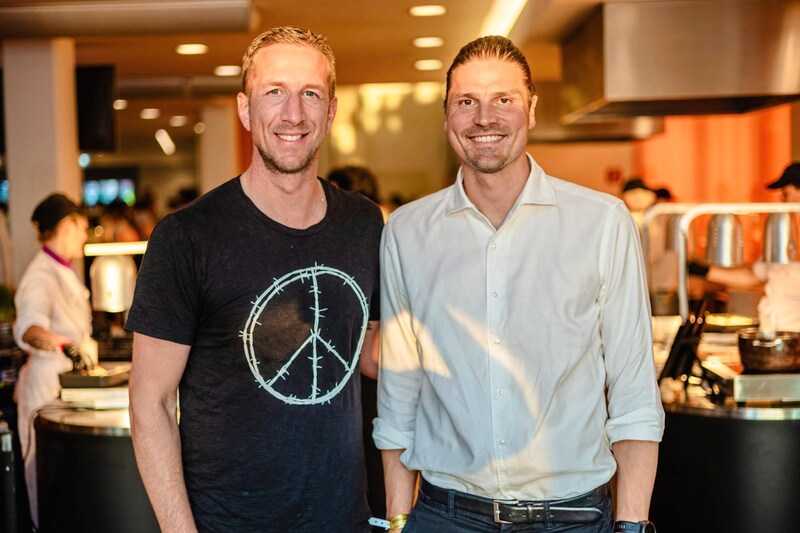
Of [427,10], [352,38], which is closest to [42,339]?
[427,10]

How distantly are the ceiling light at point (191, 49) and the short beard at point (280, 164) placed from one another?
542 centimetres

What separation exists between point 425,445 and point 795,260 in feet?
7.26

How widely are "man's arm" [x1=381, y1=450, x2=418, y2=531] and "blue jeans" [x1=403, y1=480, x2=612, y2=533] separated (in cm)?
5

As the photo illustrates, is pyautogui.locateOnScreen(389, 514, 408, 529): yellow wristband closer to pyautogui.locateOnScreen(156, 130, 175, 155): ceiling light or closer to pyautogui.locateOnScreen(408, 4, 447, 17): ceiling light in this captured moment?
pyautogui.locateOnScreen(408, 4, 447, 17): ceiling light

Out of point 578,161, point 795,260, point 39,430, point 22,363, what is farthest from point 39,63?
point 578,161

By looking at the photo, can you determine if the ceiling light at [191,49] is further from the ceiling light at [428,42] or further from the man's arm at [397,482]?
the man's arm at [397,482]

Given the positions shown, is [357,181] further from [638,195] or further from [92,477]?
[638,195]

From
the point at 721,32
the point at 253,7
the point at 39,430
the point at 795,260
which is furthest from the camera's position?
the point at 253,7

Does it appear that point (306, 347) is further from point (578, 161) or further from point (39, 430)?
point (578, 161)

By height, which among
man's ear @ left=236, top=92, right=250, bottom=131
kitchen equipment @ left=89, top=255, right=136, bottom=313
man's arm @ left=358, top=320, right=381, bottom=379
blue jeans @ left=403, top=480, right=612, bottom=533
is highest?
man's ear @ left=236, top=92, right=250, bottom=131

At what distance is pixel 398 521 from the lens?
74.2 inches

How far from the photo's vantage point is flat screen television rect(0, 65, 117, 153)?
646 cm

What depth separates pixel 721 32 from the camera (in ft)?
16.0

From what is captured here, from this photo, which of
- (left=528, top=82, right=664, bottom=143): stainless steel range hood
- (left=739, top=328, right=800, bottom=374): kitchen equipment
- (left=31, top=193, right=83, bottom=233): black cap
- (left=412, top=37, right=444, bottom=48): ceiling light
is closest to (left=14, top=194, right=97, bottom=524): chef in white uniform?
(left=31, top=193, right=83, bottom=233): black cap
